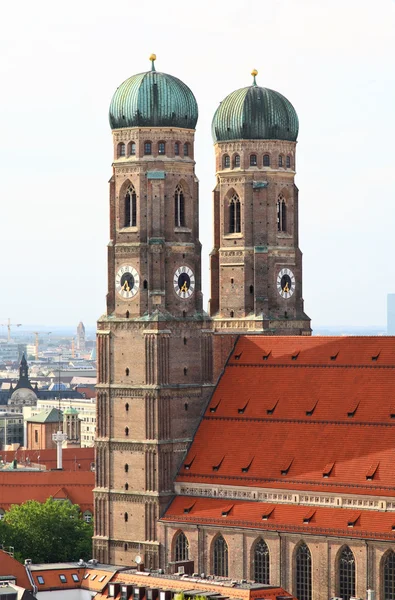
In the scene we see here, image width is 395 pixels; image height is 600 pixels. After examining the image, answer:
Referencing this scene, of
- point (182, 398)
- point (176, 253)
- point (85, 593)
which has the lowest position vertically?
point (85, 593)

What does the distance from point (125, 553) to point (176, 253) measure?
21.2 meters

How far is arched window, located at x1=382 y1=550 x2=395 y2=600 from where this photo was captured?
13838 centimetres

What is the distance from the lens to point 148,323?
15325cm

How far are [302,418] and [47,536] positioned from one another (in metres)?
29.7

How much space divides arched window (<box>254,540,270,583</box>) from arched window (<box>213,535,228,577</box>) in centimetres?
259

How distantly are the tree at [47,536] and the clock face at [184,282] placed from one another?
976 inches

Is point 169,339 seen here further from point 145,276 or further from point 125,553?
point 125,553

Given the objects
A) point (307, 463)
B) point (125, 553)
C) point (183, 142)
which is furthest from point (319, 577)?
point (183, 142)

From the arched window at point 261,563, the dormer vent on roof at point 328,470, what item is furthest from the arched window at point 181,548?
the dormer vent on roof at point 328,470

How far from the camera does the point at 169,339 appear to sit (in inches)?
6053

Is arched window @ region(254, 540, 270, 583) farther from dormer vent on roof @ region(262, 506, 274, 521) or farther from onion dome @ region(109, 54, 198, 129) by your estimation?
onion dome @ region(109, 54, 198, 129)

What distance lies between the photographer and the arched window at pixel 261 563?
145m

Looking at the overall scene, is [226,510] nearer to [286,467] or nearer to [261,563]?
[261,563]

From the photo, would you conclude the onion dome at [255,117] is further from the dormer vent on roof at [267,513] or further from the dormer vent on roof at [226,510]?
the dormer vent on roof at [267,513]
